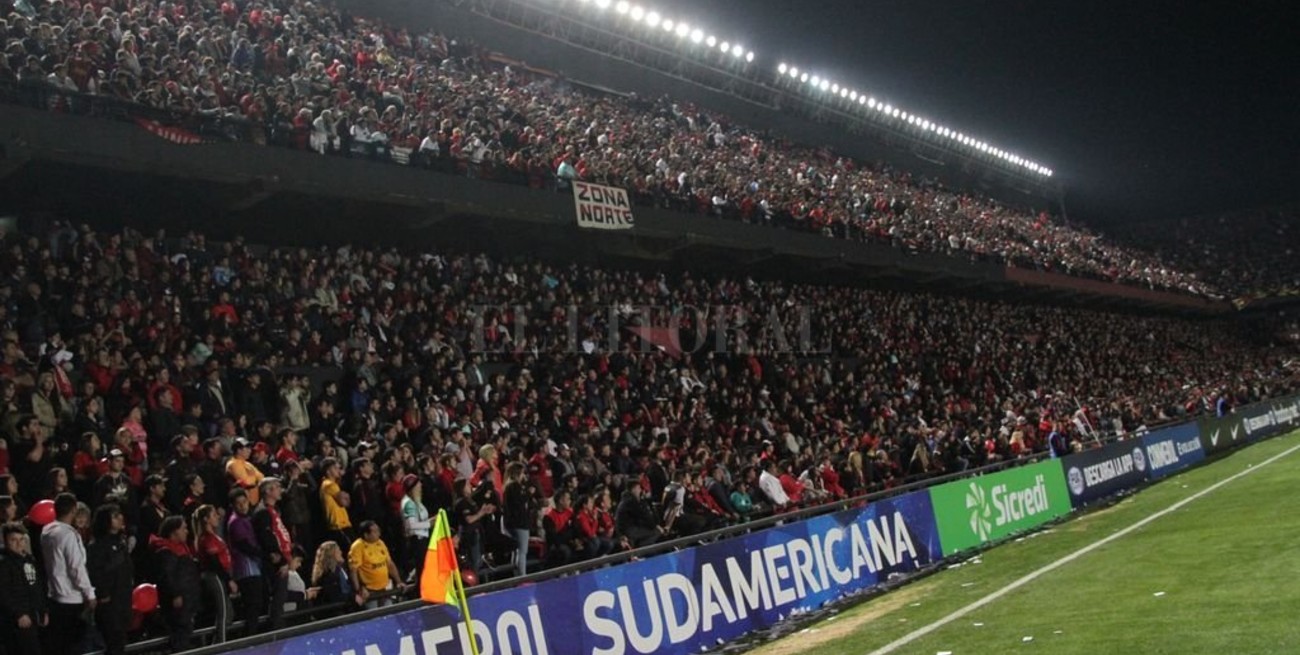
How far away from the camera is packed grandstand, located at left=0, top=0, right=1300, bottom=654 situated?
948 centimetres

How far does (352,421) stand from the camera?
13.6m

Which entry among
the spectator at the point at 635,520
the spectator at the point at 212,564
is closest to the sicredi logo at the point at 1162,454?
the spectator at the point at 635,520

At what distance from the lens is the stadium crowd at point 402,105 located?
15.0 m

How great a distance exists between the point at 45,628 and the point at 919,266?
2993cm

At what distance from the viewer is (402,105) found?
19844mm

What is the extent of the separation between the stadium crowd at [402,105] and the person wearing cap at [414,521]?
730 cm

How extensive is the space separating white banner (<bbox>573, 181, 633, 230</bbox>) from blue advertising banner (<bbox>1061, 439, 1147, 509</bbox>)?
1003cm

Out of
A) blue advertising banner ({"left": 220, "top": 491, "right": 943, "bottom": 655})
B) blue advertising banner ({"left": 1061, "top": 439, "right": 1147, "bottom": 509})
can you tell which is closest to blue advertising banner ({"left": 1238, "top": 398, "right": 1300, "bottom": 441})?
blue advertising banner ({"left": 1061, "top": 439, "right": 1147, "bottom": 509})

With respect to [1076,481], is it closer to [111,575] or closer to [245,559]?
[245,559]

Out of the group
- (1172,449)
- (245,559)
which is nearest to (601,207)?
(245,559)

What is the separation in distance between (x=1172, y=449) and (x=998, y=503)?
457 inches

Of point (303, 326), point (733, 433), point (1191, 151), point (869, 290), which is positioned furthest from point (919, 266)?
point (1191, 151)

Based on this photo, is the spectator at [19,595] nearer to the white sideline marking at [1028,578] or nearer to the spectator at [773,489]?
the white sideline marking at [1028,578]

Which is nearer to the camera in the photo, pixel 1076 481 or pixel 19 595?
pixel 19 595
